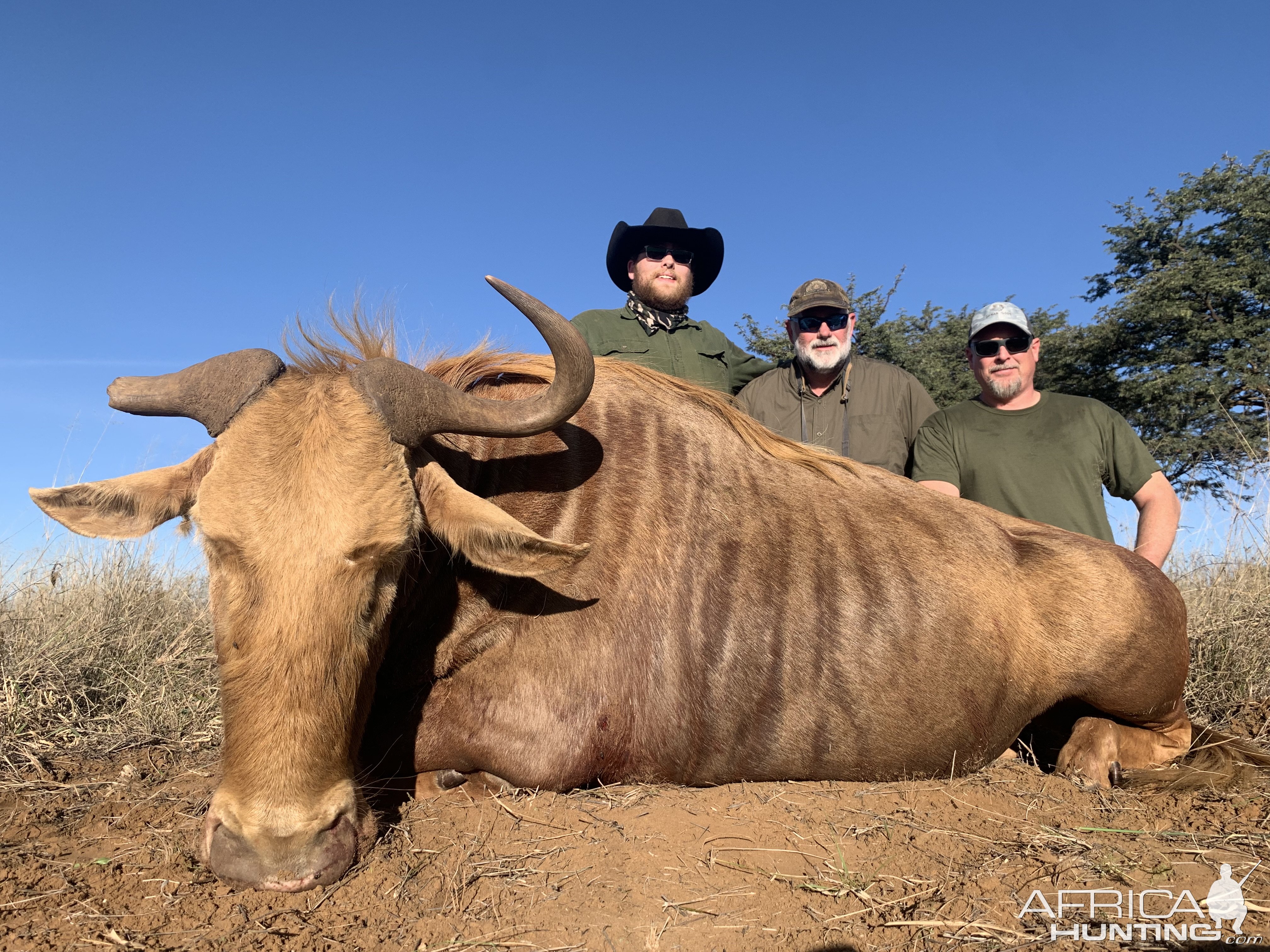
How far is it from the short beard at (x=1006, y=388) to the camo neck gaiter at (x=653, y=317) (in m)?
2.75

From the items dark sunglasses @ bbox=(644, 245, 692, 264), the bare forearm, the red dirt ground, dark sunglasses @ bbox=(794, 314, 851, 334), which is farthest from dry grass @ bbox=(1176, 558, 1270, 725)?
dark sunglasses @ bbox=(644, 245, 692, 264)

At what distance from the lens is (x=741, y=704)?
3.49m

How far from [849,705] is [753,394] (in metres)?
A: 3.72

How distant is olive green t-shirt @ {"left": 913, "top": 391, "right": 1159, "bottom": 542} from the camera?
570cm

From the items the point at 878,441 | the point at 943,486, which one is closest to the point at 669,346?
the point at 878,441

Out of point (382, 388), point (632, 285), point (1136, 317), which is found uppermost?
point (1136, 317)

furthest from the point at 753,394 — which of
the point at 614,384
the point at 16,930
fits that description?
the point at 16,930

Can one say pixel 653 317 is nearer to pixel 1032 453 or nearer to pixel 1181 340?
pixel 1032 453

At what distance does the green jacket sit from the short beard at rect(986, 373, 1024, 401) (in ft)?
7.21

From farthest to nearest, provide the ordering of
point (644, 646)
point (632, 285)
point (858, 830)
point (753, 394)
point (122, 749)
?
1. point (632, 285)
2. point (753, 394)
3. point (122, 749)
4. point (644, 646)
5. point (858, 830)

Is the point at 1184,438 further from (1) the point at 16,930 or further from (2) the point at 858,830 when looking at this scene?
(1) the point at 16,930

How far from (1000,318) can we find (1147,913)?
4.64 meters

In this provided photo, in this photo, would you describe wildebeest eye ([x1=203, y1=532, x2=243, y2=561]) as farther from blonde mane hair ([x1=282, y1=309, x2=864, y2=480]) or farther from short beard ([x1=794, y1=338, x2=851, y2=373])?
short beard ([x1=794, y1=338, x2=851, y2=373])

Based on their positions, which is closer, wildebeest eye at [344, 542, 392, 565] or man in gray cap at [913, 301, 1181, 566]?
wildebeest eye at [344, 542, 392, 565]
